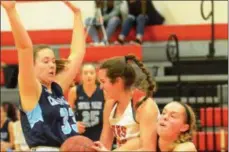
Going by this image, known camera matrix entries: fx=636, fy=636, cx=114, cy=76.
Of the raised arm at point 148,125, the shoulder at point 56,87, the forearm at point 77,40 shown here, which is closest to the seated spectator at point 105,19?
the forearm at point 77,40

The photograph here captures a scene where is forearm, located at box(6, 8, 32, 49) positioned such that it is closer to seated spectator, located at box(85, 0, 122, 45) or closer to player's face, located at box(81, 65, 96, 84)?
Result: player's face, located at box(81, 65, 96, 84)

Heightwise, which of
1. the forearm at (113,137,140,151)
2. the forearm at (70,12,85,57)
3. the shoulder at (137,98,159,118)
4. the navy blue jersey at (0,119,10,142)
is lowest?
the navy blue jersey at (0,119,10,142)

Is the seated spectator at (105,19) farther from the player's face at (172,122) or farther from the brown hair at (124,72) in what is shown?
the player's face at (172,122)

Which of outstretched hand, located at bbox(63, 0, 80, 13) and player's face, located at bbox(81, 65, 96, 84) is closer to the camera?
outstretched hand, located at bbox(63, 0, 80, 13)

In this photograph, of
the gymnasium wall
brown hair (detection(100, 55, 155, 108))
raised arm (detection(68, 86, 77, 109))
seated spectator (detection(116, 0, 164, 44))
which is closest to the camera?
brown hair (detection(100, 55, 155, 108))

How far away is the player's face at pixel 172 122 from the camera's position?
3683mm

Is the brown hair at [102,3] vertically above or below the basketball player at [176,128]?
above

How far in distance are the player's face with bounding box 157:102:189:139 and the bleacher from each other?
427cm

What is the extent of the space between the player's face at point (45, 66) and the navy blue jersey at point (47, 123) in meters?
0.08

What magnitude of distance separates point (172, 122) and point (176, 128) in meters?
0.04

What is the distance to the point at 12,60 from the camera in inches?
448

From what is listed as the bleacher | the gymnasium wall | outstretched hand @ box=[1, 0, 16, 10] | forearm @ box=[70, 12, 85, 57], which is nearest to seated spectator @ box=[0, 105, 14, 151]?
the bleacher

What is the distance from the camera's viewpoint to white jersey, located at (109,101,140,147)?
3859mm

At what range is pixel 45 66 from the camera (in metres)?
3.87
